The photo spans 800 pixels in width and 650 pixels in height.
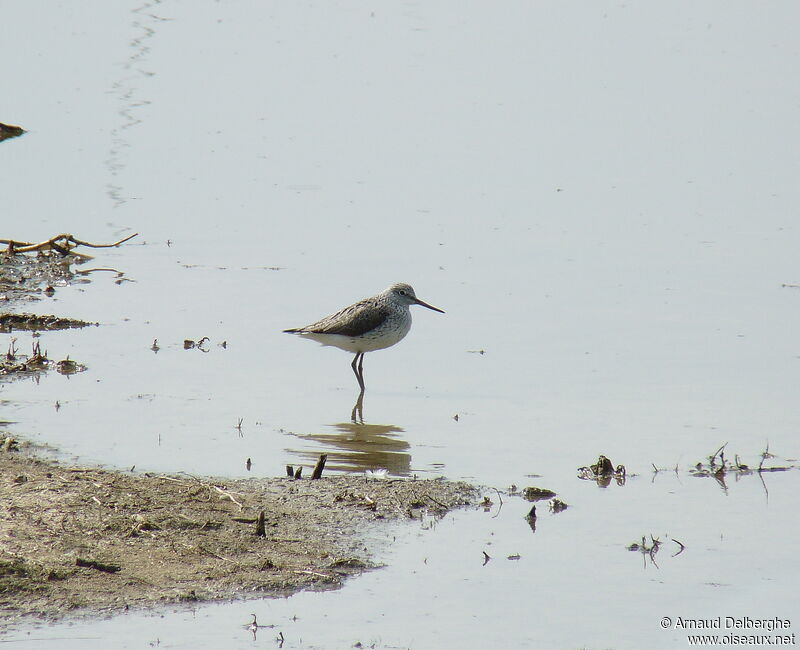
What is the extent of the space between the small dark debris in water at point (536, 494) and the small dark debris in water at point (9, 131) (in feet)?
44.3

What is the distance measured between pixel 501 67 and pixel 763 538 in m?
18.7

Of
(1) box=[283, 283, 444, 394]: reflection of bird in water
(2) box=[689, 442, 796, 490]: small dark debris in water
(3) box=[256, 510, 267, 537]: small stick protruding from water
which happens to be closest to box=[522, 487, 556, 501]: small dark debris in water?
(2) box=[689, 442, 796, 490]: small dark debris in water

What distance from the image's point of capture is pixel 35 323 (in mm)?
11148

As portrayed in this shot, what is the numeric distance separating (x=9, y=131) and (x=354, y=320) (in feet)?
33.4

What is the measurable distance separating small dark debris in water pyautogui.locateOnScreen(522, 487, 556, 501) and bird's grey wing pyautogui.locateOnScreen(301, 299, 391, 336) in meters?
3.44

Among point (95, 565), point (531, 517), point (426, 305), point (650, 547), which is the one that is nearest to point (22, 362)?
point (426, 305)

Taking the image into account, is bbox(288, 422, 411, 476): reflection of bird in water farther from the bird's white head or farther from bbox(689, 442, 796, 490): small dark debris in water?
the bird's white head

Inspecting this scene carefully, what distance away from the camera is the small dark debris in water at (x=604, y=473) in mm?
8375

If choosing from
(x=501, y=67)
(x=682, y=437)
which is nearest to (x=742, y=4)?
(x=501, y=67)

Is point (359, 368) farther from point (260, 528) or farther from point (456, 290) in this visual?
point (260, 528)

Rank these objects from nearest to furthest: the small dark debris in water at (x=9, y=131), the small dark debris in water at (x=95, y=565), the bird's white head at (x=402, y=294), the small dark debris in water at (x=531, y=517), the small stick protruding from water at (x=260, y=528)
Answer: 1. the small dark debris in water at (x=95, y=565)
2. the small stick protruding from water at (x=260, y=528)
3. the small dark debris in water at (x=531, y=517)
4. the bird's white head at (x=402, y=294)
5. the small dark debris in water at (x=9, y=131)

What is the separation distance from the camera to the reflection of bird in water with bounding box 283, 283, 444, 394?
11.1m

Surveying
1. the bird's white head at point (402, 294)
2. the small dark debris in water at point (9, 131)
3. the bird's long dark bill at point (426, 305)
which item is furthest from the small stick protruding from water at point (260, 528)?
the small dark debris in water at point (9, 131)

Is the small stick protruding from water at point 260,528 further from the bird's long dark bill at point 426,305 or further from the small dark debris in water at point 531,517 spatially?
the bird's long dark bill at point 426,305
